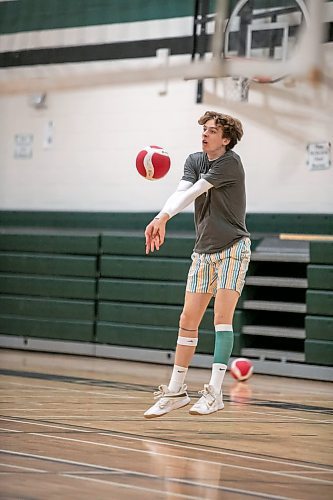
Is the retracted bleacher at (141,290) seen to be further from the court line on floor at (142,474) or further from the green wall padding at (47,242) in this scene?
the court line on floor at (142,474)

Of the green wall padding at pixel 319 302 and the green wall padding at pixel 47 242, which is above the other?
the green wall padding at pixel 47 242

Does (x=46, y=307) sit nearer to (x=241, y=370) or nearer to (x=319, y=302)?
(x=241, y=370)

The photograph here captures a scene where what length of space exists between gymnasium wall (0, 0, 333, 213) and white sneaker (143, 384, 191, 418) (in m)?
4.88

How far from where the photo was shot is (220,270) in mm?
6297

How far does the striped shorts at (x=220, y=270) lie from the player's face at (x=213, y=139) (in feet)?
1.96

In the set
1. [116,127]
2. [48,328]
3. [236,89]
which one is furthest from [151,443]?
[116,127]

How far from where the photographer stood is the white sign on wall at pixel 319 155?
10.7 m

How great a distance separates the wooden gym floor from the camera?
13.5ft

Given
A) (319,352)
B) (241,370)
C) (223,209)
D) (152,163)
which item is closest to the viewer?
(223,209)

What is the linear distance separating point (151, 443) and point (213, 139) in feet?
6.65

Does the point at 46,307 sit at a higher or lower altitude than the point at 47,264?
lower

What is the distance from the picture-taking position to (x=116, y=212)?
1202 centimetres

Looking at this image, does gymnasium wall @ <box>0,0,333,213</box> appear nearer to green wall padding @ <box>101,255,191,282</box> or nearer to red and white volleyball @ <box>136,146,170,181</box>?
green wall padding @ <box>101,255,191,282</box>

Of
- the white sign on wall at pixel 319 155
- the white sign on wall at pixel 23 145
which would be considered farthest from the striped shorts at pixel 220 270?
the white sign on wall at pixel 23 145
